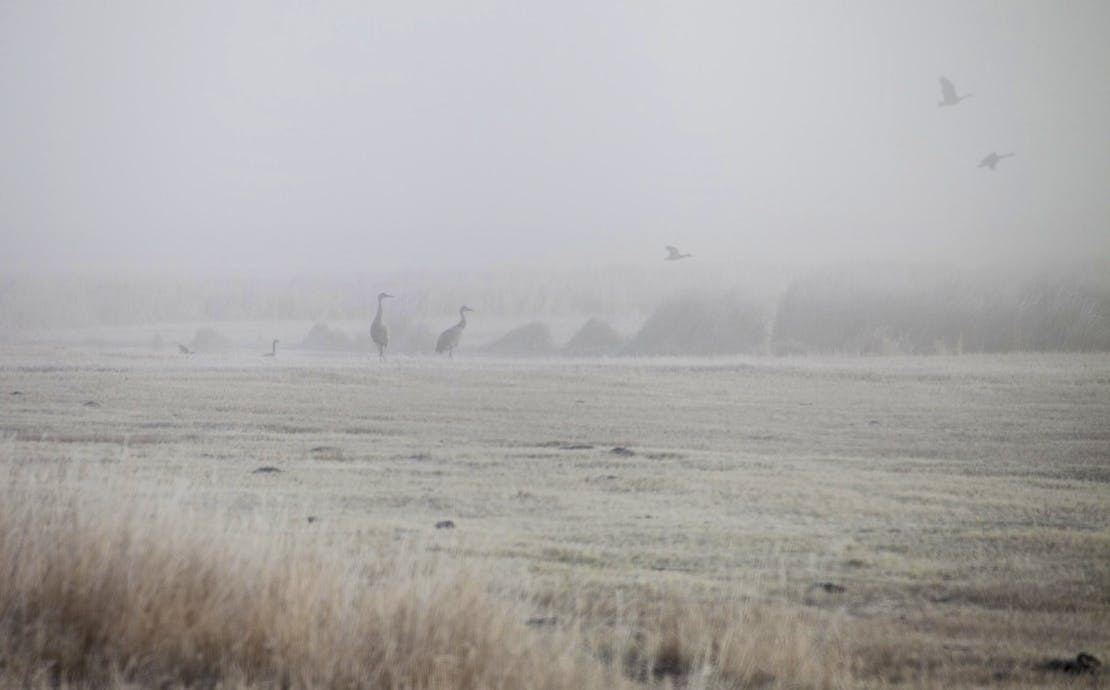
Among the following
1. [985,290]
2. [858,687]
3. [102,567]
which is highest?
[985,290]

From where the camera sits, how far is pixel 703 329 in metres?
40.0

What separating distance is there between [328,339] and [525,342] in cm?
607

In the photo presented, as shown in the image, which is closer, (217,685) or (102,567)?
(217,685)

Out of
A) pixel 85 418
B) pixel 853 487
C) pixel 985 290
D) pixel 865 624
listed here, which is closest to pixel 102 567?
pixel 865 624

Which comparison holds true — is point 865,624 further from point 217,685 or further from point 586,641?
point 217,685

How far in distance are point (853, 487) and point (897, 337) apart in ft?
66.8

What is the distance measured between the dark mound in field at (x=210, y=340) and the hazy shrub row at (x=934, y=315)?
15.7 meters

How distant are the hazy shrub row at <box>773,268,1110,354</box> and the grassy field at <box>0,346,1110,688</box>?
436cm

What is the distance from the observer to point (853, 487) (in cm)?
1384

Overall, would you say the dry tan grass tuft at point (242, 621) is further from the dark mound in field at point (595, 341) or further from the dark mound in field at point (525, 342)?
the dark mound in field at point (595, 341)

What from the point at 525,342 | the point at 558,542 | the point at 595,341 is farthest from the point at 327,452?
the point at 595,341

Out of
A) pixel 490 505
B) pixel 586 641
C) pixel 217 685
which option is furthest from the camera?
pixel 490 505

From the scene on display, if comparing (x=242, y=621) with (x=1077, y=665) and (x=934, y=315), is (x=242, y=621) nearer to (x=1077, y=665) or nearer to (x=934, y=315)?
(x=1077, y=665)

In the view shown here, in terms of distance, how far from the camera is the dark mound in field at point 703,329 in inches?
1534
